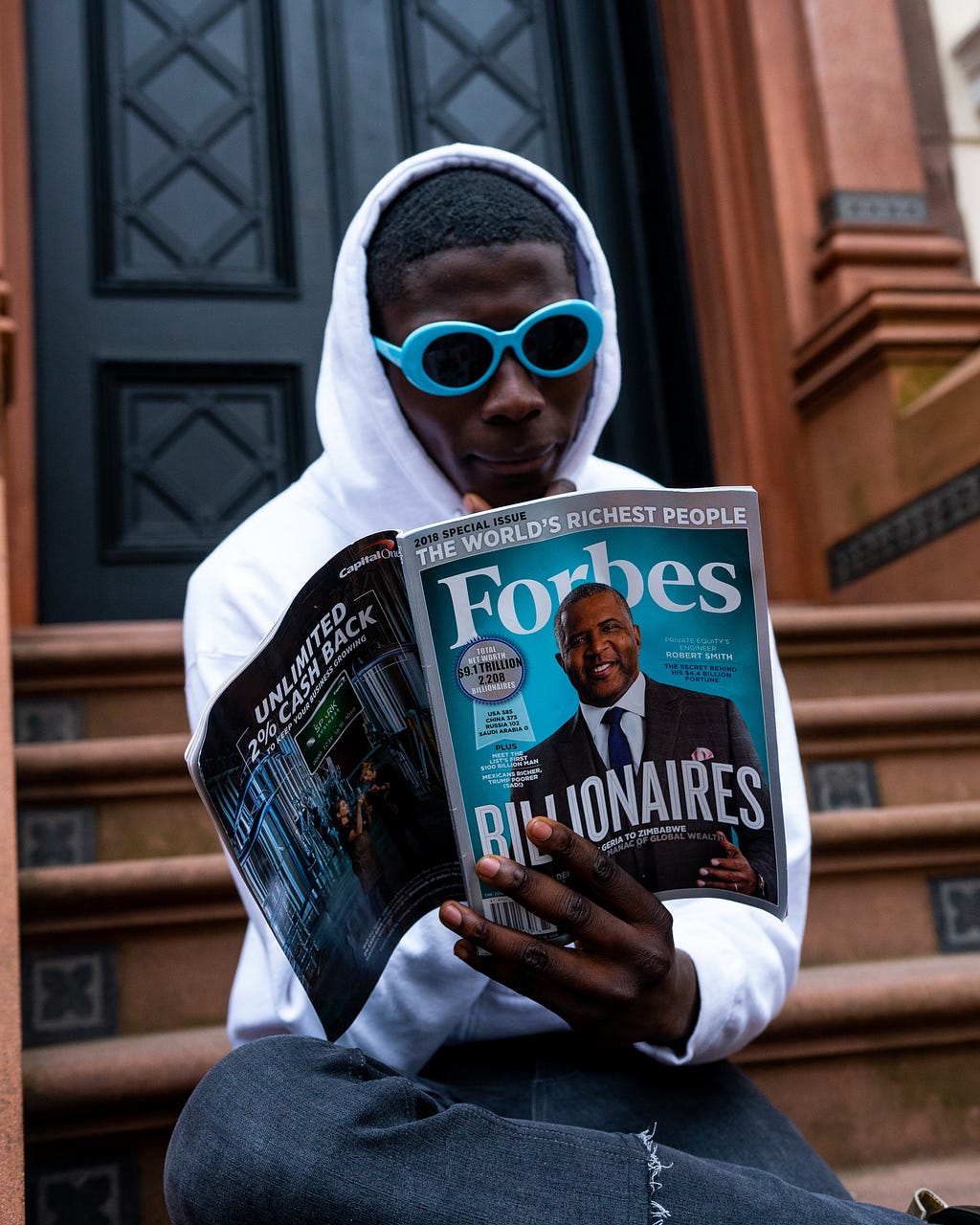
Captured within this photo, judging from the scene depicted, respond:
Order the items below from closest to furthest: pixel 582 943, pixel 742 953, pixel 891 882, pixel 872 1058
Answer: pixel 582 943, pixel 742 953, pixel 872 1058, pixel 891 882

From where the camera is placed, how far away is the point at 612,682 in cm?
106

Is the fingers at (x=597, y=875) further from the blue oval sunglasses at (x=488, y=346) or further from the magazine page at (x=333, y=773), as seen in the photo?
the blue oval sunglasses at (x=488, y=346)

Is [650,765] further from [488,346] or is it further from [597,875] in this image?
[488,346]

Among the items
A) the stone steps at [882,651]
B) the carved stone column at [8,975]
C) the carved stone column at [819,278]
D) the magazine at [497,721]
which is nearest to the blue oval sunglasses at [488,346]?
the magazine at [497,721]

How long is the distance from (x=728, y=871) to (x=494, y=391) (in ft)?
2.13

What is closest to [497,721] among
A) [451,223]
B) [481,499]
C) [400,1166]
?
[400,1166]

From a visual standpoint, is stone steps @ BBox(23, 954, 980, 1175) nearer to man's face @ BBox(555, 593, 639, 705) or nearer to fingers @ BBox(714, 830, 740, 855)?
fingers @ BBox(714, 830, 740, 855)

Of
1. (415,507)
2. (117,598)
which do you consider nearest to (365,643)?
(415,507)

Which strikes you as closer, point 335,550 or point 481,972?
point 481,972

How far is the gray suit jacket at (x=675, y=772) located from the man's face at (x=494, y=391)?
0.48 meters

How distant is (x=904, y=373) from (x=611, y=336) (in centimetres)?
195

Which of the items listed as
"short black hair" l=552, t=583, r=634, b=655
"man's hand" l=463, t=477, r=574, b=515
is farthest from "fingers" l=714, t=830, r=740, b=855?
"man's hand" l=463, t=477, r=574, b=515

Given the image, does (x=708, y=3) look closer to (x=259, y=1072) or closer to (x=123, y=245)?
(x=123, y=245)

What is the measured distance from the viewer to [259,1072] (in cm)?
104
